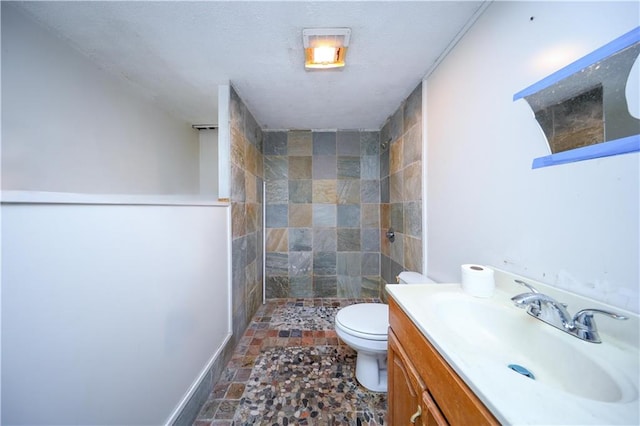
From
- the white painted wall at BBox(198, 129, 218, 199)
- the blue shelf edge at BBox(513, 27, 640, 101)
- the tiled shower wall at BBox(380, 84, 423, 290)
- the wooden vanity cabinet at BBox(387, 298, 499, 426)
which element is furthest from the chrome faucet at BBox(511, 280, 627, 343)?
the white painted wall at BBox(198, 129, 218, 199)

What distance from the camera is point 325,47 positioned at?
1188mm

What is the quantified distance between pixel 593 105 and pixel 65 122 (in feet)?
7.52

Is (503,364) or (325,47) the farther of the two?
(325,47)

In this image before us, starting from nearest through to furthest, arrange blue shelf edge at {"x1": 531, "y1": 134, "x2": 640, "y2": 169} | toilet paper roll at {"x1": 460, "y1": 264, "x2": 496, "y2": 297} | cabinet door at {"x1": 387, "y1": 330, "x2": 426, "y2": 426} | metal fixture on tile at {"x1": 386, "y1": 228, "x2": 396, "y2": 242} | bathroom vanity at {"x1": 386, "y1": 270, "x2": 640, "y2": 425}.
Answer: bathroom vanity at {"x1": 386, "y1": 270, "x2": 640, "y2": 425}
blue shelf edge at {"x1": 531, "y1": 134, "x2": 640, "y2": 169}
cabinet door at {"x1": 387, "y1": 330, "x2": 426, "y2": 426}
toilet paper roll at {"x1": 460, "y1": 264, "x2": 496, "y2": 297}
metal fixture on tile at {"x1": 386, "y1": 228, "x2": 396, "y2": 242}

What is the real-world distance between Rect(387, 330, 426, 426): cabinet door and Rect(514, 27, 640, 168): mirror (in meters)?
0.85

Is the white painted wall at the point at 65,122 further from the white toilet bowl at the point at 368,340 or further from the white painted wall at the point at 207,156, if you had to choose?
the white toilet bowl at the point at 368,340

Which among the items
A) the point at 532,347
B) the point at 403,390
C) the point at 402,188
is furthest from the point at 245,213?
the point at 532,347

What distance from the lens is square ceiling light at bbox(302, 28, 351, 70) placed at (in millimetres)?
1080

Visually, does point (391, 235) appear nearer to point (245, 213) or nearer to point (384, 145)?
point (384, 145)

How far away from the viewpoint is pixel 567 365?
0.54 m

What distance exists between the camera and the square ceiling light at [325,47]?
1080 millimetres

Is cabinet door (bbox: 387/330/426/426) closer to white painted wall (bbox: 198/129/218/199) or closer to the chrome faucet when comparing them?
the chrome faucet

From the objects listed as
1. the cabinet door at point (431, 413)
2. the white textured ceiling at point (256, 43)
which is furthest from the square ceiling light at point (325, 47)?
the cabinet door at point (431, 413)

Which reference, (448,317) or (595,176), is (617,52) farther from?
(448,317)
